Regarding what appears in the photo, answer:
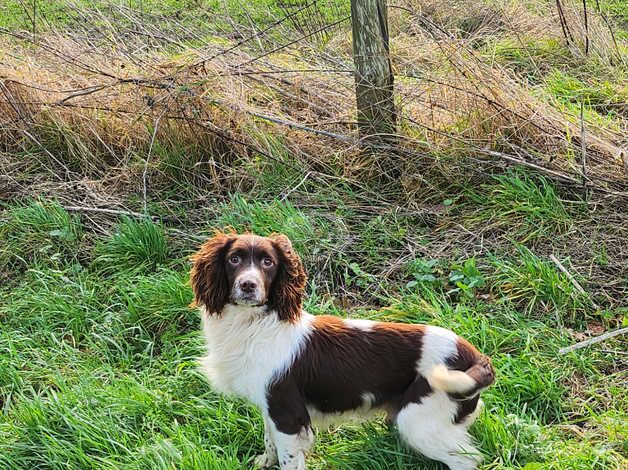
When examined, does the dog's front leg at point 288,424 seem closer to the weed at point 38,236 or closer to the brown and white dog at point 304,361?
the brown and white dog at point 304,361

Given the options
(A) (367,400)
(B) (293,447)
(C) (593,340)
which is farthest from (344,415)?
(C) (593,340)

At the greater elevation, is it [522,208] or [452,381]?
[522,208]

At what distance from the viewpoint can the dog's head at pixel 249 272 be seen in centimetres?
273

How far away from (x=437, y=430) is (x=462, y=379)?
258 millimetres

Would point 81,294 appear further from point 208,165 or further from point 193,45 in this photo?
point 193,45

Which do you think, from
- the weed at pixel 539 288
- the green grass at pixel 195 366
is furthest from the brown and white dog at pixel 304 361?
the weed at pixel 539 288

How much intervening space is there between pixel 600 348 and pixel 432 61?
261 cm

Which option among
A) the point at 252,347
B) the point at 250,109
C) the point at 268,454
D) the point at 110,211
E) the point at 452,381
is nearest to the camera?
the point at 452,381

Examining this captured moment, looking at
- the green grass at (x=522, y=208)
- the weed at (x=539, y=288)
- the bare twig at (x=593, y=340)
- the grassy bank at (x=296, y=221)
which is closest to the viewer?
the grassy bank at (x=296, y=221)

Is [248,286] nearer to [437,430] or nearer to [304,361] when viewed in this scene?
[304,361]

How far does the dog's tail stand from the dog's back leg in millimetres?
60

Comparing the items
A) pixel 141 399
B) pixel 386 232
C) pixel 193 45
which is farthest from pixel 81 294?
pixel 193 45

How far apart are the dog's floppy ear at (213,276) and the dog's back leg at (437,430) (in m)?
0.83

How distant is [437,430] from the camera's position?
2676mm
